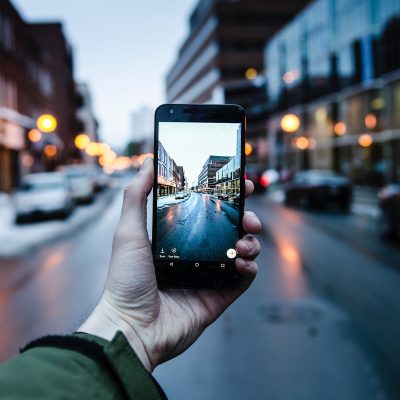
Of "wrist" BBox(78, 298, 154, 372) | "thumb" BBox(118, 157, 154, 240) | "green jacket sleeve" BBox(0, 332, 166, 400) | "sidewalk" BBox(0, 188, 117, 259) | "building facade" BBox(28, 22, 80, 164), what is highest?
"building facade" BBox(28, 22, 80, 164)

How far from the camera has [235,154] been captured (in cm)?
210

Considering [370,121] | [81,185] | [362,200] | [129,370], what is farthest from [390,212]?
[370,121]

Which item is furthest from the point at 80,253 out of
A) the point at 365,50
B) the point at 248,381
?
the point at 365,50

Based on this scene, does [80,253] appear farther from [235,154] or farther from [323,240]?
[235,154]

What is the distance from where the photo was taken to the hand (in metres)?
1.86

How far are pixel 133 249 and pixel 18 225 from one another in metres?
19.3

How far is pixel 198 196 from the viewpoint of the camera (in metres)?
2.03

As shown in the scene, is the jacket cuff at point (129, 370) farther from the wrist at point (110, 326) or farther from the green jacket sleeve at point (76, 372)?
the wrist at point (110, 326)

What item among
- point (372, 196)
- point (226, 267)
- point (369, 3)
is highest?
point (369, 3)

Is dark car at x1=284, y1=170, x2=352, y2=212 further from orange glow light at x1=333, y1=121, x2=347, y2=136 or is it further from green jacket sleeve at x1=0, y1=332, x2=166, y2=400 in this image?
green jacket sleeve at x1=0, y1=332, x2=166, y2=400

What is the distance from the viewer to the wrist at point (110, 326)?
1.67 m

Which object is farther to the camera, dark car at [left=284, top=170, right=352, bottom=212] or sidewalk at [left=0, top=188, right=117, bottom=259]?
dark car at [left=284, top=170, right=352, bottom=212]

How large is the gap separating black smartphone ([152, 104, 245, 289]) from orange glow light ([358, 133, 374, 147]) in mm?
31445

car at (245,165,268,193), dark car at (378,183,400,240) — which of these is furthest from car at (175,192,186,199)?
dark car at (378,183,400,240)
